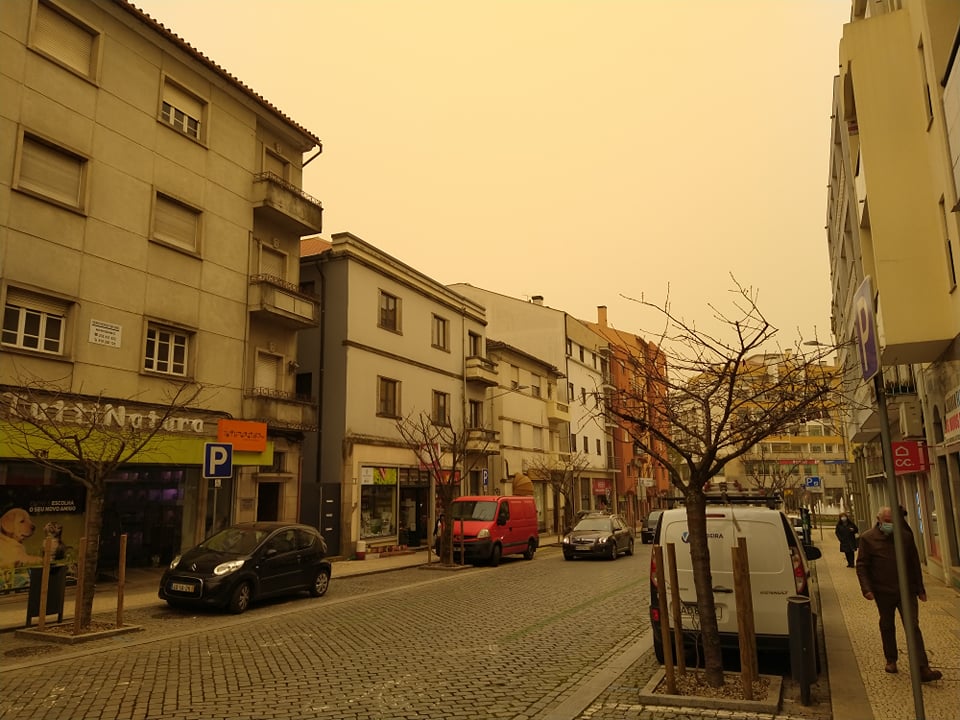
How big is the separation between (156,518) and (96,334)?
16.2ft

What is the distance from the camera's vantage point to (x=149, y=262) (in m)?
18.2

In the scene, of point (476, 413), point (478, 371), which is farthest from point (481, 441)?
point (478, 371)

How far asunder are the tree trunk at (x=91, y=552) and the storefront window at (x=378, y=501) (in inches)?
574

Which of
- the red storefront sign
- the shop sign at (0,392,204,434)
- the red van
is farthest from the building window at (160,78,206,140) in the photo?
the red storefront sign

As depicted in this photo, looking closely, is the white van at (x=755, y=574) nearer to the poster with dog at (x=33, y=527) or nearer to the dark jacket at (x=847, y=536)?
the poster with dog at (x=33, y=527)

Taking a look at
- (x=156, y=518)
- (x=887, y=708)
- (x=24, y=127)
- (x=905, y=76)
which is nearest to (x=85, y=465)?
(x=156, y=518)

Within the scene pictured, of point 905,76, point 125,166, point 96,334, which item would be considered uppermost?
point 125,166

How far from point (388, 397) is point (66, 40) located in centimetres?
1602

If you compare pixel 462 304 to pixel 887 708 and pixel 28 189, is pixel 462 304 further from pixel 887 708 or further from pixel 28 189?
pixel 887 708

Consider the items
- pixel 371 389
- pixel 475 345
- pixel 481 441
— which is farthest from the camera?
pixel 475 345

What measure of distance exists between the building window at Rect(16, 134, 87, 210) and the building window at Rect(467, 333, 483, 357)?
21196mm

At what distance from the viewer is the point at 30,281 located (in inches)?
596

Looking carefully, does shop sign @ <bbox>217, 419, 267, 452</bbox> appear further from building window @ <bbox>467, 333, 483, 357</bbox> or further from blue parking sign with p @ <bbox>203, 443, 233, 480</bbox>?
building window @ <bbox>467, 333, 483, 357</bbox>

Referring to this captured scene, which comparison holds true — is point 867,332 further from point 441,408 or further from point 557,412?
point 557,412
